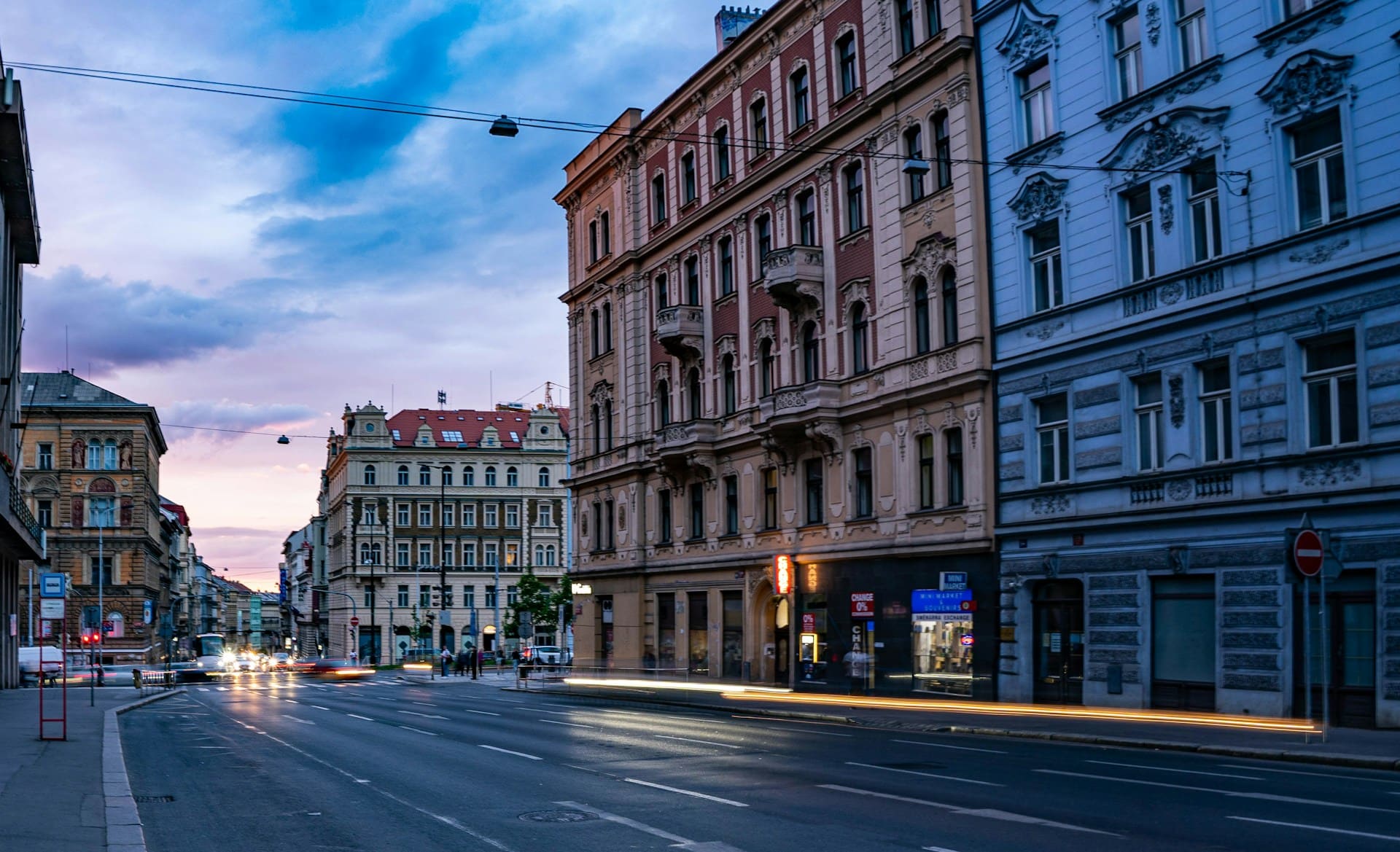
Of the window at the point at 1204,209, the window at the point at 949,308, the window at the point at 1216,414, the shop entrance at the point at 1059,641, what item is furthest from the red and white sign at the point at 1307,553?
the window at the point at 949,308

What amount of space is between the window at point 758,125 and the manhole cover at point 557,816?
Result: 104 feet

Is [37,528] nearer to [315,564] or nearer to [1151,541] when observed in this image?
[1151,541]

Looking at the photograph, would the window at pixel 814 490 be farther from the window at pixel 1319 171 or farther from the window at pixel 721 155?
the window at pixel 1319 171

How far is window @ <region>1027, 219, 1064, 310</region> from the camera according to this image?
3111 centimetres

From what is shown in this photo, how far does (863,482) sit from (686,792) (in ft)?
78.5

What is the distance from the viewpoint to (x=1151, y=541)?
27953 mm

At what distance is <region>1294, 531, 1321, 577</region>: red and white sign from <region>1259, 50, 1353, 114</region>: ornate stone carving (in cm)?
892

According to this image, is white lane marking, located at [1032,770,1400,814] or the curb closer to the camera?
the curb

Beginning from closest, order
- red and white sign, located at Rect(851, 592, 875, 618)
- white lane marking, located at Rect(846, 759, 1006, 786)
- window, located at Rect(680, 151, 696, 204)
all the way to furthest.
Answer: white lane marking, located at Rect(846, 759, 1006, 786)
red and white sign, located at Rect(851, 592, 875, 618)
window, located at Rect(680, 151, 696, 204)

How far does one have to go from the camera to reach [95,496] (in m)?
105

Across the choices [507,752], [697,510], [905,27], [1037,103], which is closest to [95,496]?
[697,510]

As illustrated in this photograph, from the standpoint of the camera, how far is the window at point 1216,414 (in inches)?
1041

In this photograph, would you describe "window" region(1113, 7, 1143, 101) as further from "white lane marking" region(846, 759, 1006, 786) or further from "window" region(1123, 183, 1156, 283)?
"white lane marking" region(846, 759, 1006, 786)

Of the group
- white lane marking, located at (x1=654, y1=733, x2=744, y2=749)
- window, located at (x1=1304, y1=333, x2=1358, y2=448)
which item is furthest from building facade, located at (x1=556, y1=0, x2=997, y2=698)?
white lane marking, located at (x1=654, y1=733, x2=744, y2=749)
